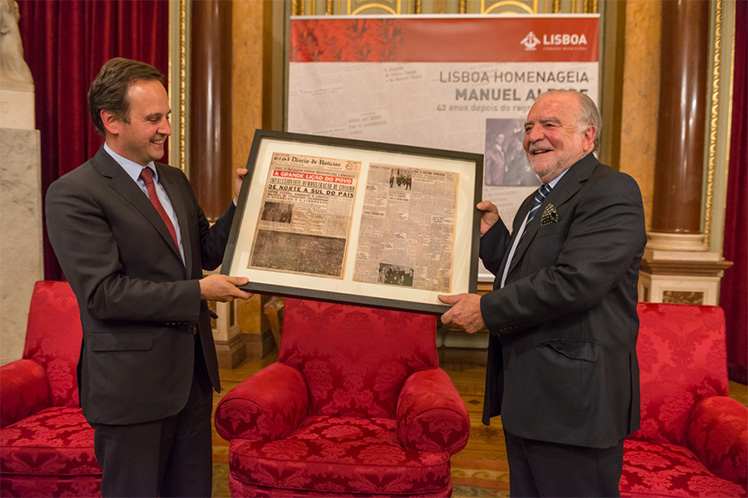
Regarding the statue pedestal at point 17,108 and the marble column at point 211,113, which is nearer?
the statue pedestal at point 17,108

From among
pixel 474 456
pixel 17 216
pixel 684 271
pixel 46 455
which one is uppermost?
pixel 17 216

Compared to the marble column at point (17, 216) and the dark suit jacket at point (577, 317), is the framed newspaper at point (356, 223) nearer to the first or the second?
the dark suit jacket at point (577, 317)

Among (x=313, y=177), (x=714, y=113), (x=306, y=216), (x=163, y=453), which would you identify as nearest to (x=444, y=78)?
(x=714, y=113)

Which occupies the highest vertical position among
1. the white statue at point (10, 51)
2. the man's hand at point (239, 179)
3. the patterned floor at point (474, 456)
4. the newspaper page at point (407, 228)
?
the white statue at point (10, 51)

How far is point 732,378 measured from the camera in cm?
432

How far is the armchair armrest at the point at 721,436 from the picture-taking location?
185 centimetres

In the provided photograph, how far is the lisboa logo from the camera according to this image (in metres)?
4.18

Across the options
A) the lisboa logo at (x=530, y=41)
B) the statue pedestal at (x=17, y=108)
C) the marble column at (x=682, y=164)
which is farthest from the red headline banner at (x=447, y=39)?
the statue pedestal at (x=17, y=108)

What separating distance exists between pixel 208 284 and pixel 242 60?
11.0 feet

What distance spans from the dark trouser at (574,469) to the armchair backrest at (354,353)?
0.88 m

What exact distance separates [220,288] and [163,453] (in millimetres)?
539

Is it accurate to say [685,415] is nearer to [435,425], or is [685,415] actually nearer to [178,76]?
[435,425]

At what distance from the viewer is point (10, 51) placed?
381cm

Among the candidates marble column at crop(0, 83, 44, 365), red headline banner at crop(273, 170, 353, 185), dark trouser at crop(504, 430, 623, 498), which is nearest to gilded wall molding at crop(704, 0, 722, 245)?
dark trouser at crop(504, 430, 623, 498)
